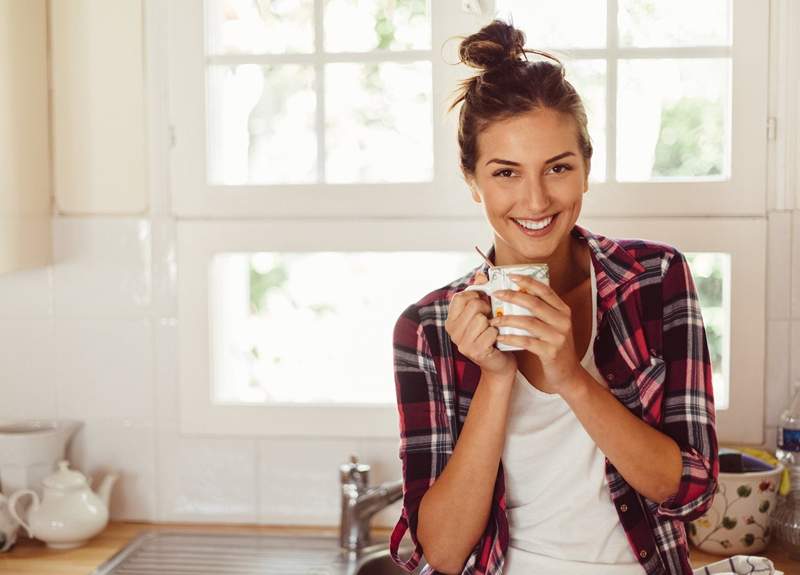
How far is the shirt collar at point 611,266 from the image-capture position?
1.42 meters

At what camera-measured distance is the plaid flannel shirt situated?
53.2 inches

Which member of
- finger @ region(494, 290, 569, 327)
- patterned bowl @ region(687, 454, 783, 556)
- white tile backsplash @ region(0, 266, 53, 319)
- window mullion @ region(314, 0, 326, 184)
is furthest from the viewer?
white tile backsplash @ region(0, 266, 53, 319)

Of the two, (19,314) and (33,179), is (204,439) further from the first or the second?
(33,179)

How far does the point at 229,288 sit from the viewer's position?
2174 mm

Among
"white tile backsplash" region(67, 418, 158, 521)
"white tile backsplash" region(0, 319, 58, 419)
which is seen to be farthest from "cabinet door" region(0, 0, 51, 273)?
"white tile backsplash" region(67, 418, 158, 521)

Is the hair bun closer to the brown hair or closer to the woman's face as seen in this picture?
the brown hair

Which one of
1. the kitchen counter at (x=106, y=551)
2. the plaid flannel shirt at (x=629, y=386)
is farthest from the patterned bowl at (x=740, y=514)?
the plaid flannel shirt at (x=629, y=386)

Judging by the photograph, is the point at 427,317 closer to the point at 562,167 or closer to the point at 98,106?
the point at 562,167

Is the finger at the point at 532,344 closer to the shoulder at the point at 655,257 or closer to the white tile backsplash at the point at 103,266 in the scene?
the shoulder at the point at 655,257

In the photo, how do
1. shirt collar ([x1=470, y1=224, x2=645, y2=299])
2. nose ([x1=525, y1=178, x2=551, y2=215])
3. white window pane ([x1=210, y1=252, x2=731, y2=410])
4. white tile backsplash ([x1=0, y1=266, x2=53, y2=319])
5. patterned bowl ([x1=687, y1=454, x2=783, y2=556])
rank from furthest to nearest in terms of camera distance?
white window pane ([x1=210, y1=252, x2=731, y2=410]), white tile backsplash ([x1=0, y1=266, x2=53, y2=319]), patterned bowl ([x1=687, y1=454, x2=783, y2=556]), shirt collar ([x1=470, y1=224, x2=645, y2=299]), nose ([x1=525, y1=178, x2=551, y2=215])

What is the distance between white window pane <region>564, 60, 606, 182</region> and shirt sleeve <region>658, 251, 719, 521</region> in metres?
0.63

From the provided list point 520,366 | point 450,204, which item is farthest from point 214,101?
point 520,366

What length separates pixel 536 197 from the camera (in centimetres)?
132

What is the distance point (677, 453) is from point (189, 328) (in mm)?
1106
